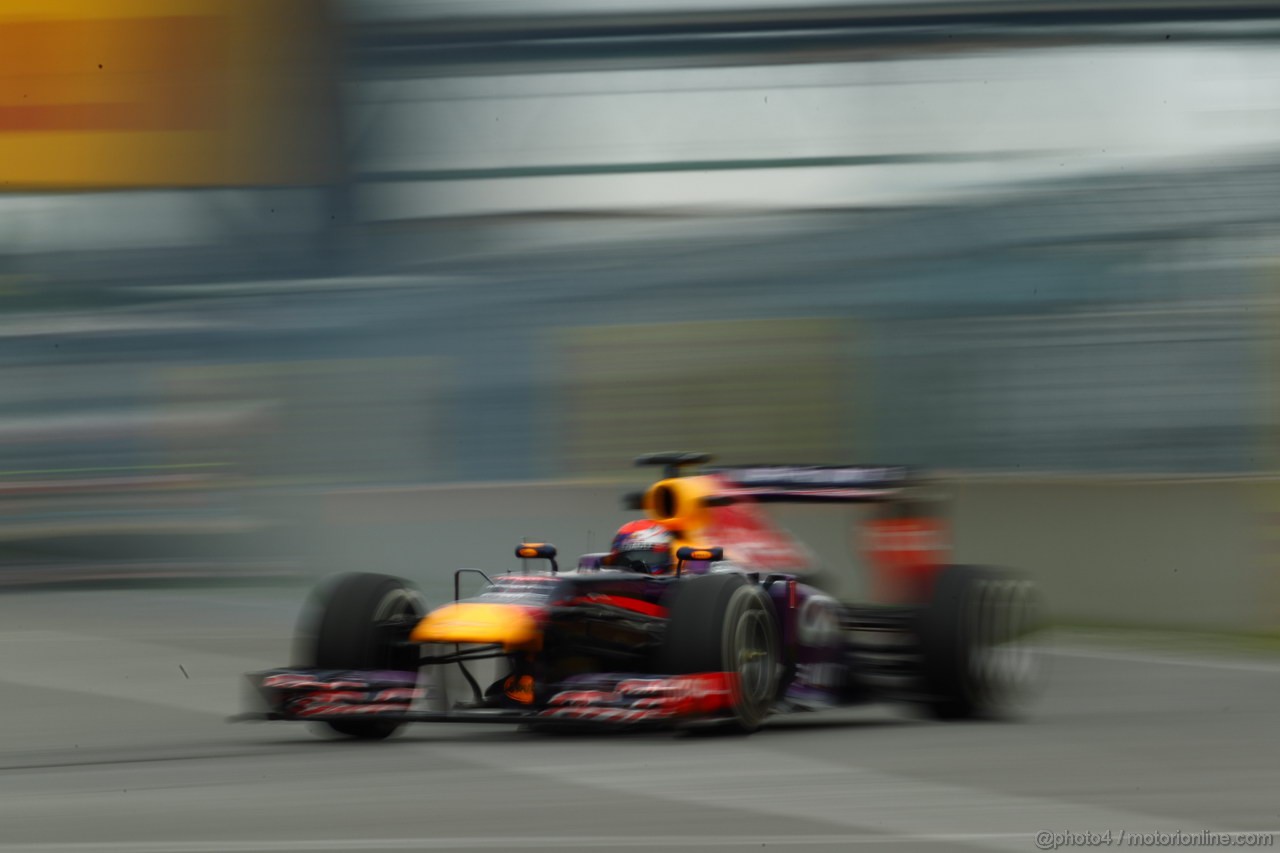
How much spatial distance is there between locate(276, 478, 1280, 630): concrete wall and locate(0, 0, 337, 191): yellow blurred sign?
252 inches

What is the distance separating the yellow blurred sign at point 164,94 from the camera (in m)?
22.7

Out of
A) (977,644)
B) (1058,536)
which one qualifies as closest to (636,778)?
(977,644)

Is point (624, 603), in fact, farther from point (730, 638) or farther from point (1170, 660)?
point (1170, 660)

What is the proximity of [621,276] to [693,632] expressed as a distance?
12.1m

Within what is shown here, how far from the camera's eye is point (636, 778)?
732 cm

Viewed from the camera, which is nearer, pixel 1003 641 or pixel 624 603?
pixel 624 603

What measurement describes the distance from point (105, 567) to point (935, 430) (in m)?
8.58


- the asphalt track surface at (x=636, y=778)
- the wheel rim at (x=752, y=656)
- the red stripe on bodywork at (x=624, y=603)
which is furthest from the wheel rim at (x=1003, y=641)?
the red stripe on bodywork at (x=624, y=603)

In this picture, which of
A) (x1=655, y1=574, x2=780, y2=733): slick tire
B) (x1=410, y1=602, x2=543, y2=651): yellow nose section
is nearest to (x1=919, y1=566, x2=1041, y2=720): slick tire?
(x1=655, y1=574, x2=780, y2=733): slick tire

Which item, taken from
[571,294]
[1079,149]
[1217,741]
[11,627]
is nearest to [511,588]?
[1217,741]

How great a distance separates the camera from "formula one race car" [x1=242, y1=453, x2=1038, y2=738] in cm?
848

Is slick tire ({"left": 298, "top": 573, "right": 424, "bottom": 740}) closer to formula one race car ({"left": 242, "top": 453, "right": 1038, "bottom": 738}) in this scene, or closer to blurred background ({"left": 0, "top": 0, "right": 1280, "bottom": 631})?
formula one race car ({"left": 242, "top": 453, "right": 1038, "bottom": 738})

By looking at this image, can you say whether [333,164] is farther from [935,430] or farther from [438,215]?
[935,430]

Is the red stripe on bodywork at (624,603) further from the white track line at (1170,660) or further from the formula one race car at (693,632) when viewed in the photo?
the white track line at (1170,660)
